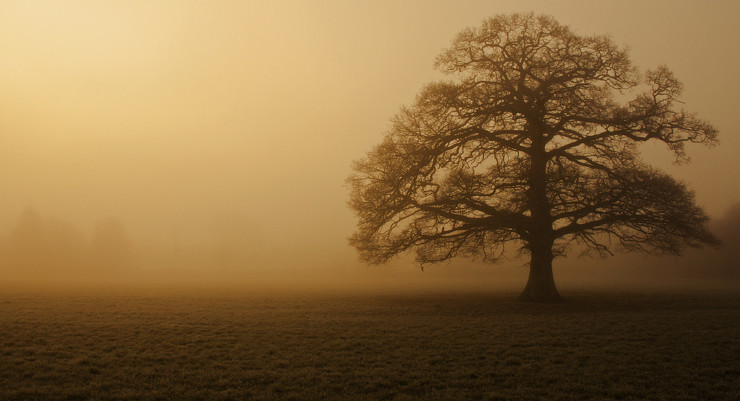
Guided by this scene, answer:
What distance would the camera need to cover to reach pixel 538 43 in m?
24.9

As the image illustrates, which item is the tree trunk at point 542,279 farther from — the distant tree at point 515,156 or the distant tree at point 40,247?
the distant tree at point 40,247

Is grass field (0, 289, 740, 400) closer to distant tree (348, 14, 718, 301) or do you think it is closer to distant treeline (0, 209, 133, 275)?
distant tree (348, 14, 718, 301)

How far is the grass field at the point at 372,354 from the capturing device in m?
8.77

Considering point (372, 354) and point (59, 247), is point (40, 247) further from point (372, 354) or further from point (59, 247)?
point (372, 354)

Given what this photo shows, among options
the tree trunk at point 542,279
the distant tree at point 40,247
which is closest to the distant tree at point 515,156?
the tree trunk at point 542,279

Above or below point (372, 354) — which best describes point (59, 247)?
above

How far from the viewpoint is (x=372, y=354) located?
11.7m

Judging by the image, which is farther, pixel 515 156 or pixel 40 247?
pixel 40 247

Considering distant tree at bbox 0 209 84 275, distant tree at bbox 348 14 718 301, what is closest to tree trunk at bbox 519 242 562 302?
distant tree at bbox 348 14 718 301

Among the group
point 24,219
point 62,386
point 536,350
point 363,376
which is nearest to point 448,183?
point 536,350

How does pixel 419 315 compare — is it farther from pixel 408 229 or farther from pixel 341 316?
pixel 408 229

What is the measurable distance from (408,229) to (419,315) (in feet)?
20.1

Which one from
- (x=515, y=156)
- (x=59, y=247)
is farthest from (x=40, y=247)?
(x=515, y=156)

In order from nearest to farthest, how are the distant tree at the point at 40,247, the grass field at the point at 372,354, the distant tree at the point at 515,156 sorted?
the grass field at the point at 372,354, the distant tree at the point at 515,156, the distant tree at the point at 40,247
